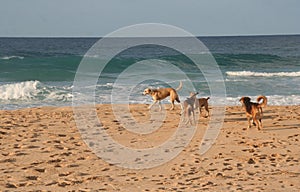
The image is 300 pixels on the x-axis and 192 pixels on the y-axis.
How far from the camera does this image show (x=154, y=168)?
253 inches

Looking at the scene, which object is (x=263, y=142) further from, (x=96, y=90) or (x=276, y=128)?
(x=96, y=90)

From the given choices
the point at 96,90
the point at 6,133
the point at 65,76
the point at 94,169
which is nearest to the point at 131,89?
the point at 96,90

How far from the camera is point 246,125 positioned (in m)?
9.67

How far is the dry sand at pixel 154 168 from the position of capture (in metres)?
5.60

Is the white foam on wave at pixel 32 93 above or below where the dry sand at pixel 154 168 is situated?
above

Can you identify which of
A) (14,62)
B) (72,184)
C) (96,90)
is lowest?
(72,184)

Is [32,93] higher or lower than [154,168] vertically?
higher

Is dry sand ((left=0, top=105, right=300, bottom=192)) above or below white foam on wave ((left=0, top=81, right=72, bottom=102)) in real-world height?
below

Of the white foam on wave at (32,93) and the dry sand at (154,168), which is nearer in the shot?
the dry sand at (154,168)

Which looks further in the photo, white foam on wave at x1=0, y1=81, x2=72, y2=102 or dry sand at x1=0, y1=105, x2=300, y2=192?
white foam on wave at x1=0, y1=81, x2=72, y2=102

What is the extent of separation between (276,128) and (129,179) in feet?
15.4

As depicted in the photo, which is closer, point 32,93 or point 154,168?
point 154,168

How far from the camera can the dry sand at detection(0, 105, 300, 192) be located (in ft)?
18.4

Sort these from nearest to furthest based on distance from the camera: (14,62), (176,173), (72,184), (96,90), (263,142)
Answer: (72,184) → (176,173) → (263,142) → (96,90) → (14,62)
